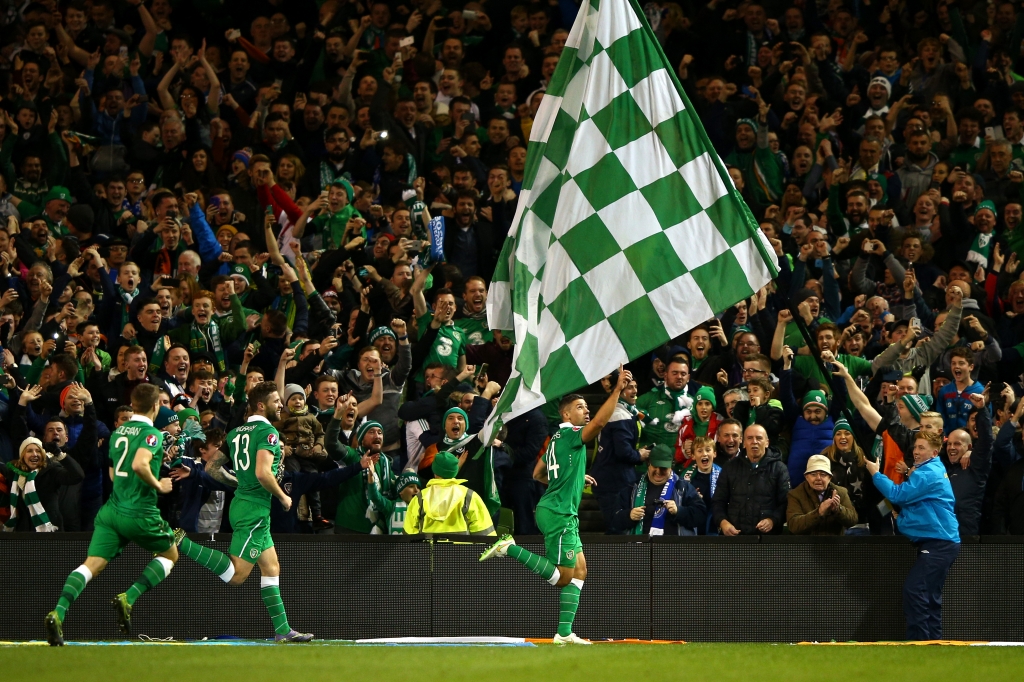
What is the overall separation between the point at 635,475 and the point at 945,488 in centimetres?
274

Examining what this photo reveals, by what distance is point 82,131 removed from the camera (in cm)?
1870

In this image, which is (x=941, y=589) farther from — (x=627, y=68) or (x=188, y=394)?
(x=188, y=394)

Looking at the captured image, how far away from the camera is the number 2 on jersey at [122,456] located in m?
10.5

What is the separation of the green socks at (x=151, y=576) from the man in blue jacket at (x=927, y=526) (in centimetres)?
523

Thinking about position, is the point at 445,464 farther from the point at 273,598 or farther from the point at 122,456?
Result: the point at 122,456

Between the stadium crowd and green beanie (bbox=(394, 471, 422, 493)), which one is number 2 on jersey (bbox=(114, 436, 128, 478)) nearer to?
the stadium crowd

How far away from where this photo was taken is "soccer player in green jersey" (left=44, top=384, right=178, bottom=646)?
10.4 metres

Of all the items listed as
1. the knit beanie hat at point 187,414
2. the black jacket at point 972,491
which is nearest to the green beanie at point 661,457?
the black jacket at point 972,491

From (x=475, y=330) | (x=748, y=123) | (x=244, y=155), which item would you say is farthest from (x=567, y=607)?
(x=244, y=155)

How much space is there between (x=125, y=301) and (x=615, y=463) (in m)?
5.52

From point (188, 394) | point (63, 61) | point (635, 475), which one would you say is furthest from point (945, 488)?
point (63, 61)

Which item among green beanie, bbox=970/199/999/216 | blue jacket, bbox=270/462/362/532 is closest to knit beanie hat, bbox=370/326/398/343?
blue jacket, bbox=270/462/362/532

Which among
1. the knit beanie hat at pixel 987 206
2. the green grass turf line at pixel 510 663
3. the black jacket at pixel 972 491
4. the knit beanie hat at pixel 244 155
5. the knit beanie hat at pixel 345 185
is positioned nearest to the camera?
the green grass turf line at pixel 510 663

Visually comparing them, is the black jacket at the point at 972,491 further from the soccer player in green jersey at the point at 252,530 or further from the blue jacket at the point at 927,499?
the soccer player in green jersey at the point at 252,530
